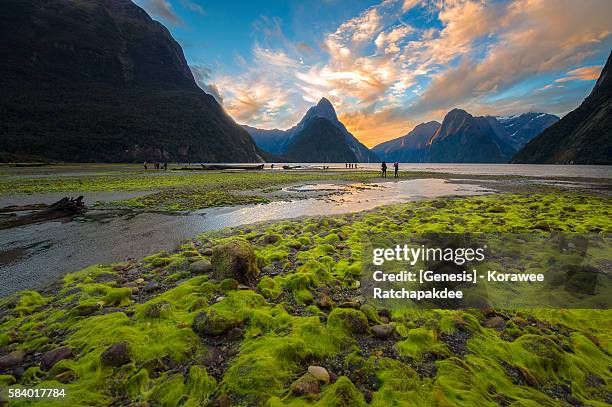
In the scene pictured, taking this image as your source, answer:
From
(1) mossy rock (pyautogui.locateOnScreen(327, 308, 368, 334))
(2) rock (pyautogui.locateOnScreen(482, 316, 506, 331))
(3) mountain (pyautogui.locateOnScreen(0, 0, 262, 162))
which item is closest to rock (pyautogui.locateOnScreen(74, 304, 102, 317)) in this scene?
(1) mossy rock (pyautogui.locateOnScreen(327, 308, 368, 334))

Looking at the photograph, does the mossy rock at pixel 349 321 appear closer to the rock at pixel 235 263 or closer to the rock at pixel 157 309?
the rock at pixel 235 263

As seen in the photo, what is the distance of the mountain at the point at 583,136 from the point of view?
428ft

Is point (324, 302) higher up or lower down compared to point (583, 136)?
lower down

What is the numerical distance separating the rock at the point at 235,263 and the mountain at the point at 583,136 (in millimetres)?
187519

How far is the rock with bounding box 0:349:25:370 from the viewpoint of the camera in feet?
10.1

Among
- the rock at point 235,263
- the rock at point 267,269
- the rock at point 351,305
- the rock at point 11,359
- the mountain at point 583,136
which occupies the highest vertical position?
the mountain at point 583,136

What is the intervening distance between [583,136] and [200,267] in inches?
8484

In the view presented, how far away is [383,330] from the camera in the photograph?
3.82 meters

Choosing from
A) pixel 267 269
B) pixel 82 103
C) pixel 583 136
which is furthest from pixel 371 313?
pixel 583 136

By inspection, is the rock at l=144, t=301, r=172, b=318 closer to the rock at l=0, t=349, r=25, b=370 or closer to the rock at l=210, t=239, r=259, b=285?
the rock at l=210, t=239, r=259, b=285

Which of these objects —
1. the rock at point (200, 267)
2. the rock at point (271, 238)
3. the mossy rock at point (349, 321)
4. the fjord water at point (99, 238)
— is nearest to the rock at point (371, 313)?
the mossy rock at point (349, 321)

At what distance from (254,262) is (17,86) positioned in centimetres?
20391

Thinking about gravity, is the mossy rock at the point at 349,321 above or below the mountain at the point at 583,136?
below

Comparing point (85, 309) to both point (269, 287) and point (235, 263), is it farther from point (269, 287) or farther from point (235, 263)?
point (269, 287)
